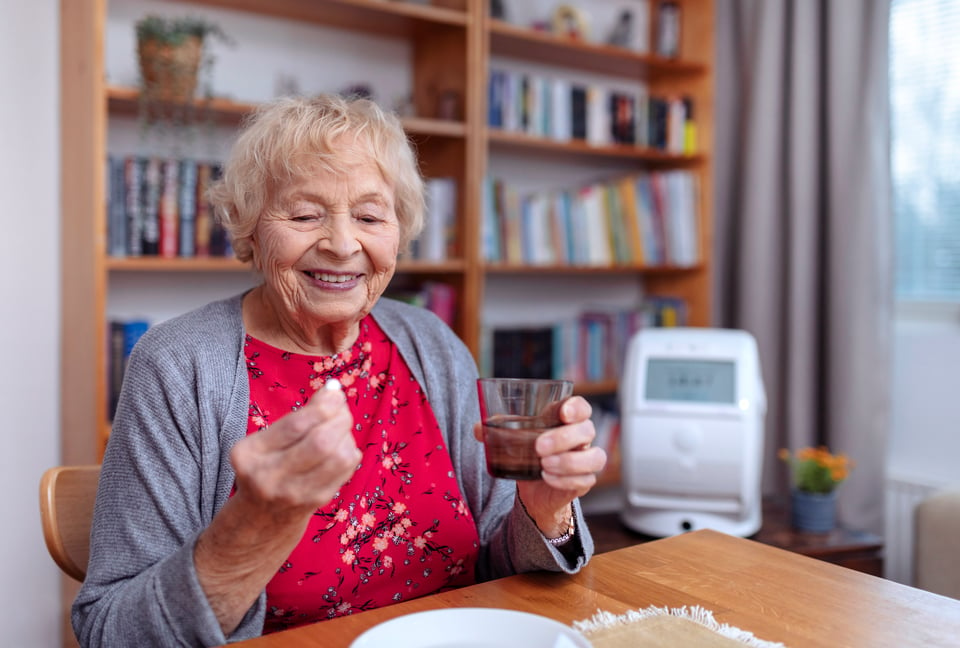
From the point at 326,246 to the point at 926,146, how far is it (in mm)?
2380

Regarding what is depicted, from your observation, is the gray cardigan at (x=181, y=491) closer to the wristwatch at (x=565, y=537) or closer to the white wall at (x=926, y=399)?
the wristwatch at (x=565, y=537)

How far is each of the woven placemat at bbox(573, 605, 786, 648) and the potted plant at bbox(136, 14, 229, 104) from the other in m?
1.79

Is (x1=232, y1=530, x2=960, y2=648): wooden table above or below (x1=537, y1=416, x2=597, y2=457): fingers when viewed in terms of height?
below

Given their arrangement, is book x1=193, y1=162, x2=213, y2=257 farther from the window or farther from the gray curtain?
the window

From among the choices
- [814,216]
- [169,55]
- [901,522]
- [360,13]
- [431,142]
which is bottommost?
[901,522]

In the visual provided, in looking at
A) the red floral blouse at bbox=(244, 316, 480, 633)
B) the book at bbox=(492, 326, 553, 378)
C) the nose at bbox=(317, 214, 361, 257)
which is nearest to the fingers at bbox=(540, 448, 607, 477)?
the red floral blouse at bbox=(244, 316, 480, 633)

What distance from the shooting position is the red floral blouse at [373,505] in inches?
46.0

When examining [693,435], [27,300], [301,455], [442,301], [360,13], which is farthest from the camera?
[442,301]

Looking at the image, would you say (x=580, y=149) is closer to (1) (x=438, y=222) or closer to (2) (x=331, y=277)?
(1) (x=438, y=222)

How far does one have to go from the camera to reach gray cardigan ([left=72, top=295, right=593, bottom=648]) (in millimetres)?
948

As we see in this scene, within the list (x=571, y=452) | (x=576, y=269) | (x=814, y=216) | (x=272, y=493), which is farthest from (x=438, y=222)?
(x=272, y=493)

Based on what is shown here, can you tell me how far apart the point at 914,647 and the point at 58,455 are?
2.22 m

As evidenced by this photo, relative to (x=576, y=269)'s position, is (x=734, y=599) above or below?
below

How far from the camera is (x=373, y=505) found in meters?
1.24
